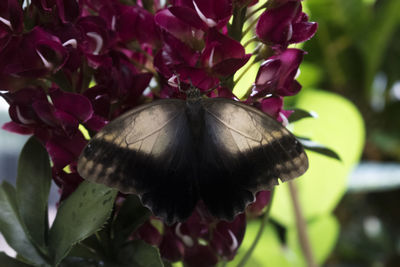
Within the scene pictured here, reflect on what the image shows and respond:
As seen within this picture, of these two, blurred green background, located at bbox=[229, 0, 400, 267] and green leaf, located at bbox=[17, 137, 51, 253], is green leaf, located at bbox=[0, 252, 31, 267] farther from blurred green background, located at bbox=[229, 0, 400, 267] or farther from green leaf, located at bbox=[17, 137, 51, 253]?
blurred green background, located at bbox=[229, 0, 400, 267]

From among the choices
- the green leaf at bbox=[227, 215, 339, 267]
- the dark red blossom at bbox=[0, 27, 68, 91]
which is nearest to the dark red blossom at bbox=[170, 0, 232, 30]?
the dark red blossom at bbox=[0, 27, 68, 91]

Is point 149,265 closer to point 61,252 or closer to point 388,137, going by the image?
point 61,252

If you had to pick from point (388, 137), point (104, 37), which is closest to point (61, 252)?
point (104, 37)

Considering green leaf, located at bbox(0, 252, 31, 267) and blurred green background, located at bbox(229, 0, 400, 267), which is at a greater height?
green leaf, located at bbox(0, 252, 31, 267)

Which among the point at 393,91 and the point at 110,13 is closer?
the point at 110,13

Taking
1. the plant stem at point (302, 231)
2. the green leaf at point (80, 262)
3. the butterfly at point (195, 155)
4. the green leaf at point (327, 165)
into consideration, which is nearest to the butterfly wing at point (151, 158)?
the butterfly at point (195, 155)

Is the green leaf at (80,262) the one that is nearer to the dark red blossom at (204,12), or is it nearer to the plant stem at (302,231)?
the dark red blossom at (204,12)

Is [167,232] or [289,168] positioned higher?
[289,168]
